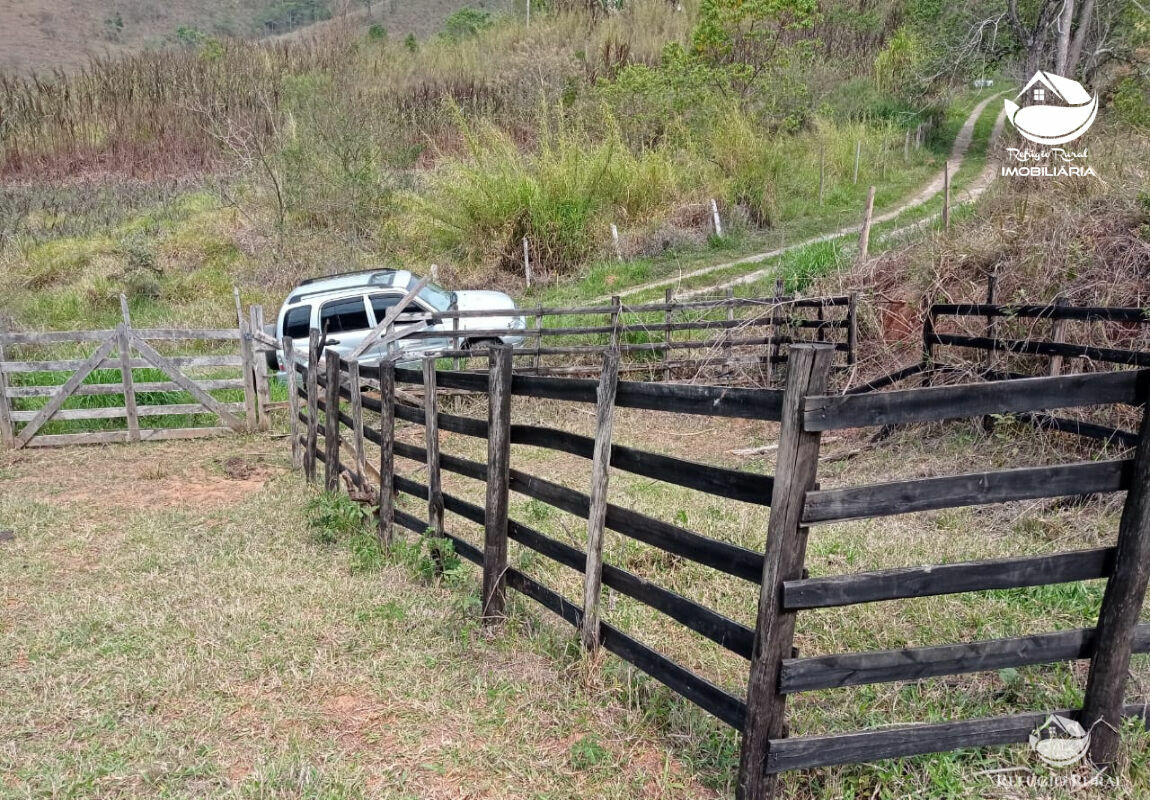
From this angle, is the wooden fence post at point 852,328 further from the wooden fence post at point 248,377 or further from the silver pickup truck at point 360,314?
the wooden fence post at point 248,377

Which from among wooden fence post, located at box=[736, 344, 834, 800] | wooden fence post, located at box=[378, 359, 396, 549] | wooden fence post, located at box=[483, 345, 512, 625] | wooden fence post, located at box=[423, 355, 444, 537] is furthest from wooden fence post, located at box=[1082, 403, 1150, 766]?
wooden fence post, located at box=[378, 359, 396, 549]

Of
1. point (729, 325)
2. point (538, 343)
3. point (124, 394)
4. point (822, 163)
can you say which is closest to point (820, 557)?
point (729, 325)

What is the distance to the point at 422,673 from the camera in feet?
A: 12.9

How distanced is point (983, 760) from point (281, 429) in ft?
33.9

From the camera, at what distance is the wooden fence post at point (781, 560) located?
2.53 metres

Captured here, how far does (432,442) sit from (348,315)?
7.58 m

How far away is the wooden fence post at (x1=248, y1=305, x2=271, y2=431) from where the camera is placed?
11.1 metres

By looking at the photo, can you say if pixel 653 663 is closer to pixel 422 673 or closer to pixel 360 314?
pixel 422 673

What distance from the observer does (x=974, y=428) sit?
26.4ft

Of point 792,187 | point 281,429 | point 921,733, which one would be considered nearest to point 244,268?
point 281,429

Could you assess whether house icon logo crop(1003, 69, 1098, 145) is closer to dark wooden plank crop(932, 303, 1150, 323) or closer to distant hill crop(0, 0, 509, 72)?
dark wooden plank crop(932, 303, 1150, 323)

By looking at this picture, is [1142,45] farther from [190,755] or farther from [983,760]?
[190,755]

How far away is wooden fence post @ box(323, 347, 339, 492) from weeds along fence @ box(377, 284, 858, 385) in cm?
317

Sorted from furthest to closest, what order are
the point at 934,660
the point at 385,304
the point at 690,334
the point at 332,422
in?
the point at 690,334 < the point at 385,304 < the point at 332,422 < the point at 934,660
